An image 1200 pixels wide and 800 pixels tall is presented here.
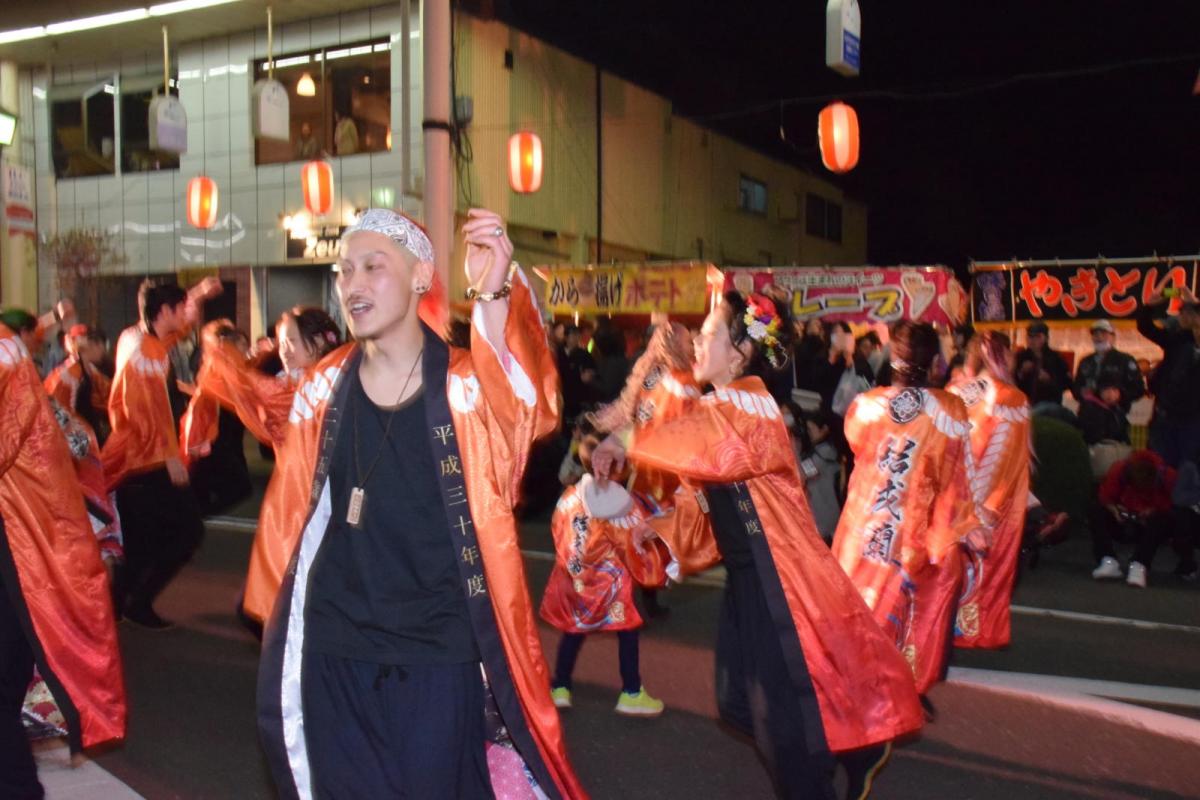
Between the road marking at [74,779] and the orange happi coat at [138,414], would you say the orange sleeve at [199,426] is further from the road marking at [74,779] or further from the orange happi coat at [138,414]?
the road marking at [74,779]

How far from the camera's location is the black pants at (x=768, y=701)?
3.38 metres

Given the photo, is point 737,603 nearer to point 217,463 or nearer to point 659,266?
point 217,463

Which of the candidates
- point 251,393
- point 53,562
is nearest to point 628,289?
point 251,393

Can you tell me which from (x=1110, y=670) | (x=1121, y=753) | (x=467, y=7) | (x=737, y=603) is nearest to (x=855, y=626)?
(x=737, y=603)

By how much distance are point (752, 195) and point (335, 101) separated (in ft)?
39.2

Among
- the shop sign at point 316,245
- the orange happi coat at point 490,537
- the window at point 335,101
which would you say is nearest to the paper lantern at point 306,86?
the window at point 335,101

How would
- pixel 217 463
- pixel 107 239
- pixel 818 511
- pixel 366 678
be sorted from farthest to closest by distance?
pixel 107 239 < pixel 818 511 < pixel 217 463 < pixel 366 678

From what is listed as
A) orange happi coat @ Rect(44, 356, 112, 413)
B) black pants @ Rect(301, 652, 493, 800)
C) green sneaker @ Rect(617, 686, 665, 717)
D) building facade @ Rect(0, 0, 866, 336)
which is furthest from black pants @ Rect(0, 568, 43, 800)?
building facade @ Rect(0, 0, 866, 336)

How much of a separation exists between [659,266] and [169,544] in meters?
10.6

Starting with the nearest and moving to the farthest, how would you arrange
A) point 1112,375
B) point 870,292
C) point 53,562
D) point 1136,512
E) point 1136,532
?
point 53,562 → point 1136,512 → point 1136,532 → point 1112,375 → point 870,292

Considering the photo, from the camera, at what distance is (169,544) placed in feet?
22.1

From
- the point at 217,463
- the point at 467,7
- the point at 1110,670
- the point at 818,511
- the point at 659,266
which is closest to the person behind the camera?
the point at 1110,670

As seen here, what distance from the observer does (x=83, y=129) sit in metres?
21.7

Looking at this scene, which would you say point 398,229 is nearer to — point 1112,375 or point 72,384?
point 72,384
